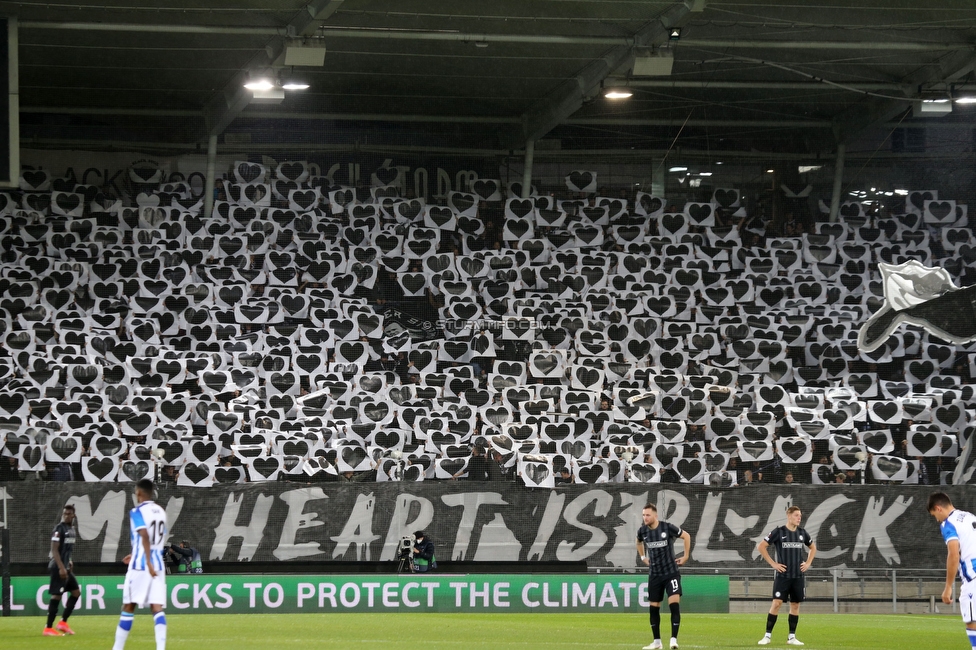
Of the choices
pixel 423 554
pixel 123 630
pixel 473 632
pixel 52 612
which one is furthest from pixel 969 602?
pixel 423 554

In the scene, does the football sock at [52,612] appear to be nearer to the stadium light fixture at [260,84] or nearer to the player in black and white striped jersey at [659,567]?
the player in black and white striped jersey at [659,567]

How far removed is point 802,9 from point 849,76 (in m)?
4.46

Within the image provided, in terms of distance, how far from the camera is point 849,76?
25.8 metres

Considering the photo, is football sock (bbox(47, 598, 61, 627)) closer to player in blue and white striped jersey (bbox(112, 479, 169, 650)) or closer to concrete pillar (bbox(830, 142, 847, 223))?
player in blue and white striped jersey (bbox(112, 479, 169, 650))

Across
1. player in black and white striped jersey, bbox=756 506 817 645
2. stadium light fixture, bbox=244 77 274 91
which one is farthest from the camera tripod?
stadium light fixture, bbox=244 77 274 91

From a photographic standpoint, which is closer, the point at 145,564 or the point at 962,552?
the point at 962,552

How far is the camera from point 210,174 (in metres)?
26.2

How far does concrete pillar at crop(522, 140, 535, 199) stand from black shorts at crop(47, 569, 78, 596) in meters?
14.4

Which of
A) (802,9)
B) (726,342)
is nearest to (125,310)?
(726,342)

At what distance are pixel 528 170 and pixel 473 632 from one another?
13.2 meters

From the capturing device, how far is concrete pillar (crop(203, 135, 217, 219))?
26141 mm

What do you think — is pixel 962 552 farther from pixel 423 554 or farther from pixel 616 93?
pixel 616 93

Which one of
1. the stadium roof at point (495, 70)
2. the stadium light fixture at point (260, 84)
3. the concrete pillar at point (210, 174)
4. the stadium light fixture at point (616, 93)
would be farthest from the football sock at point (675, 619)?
the concrete pillar at point (210, 174)

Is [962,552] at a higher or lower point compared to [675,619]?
higher
